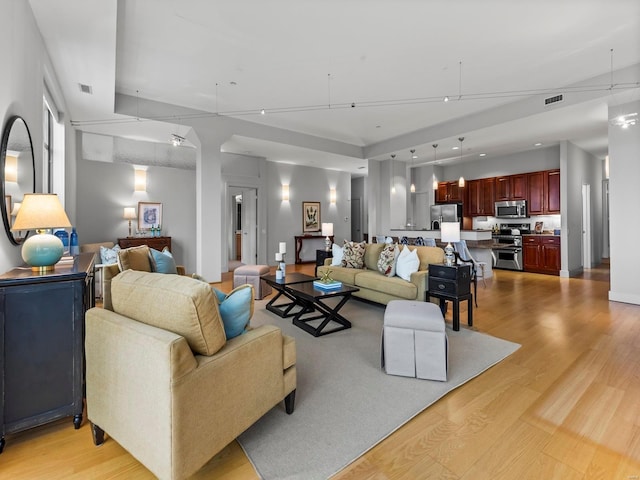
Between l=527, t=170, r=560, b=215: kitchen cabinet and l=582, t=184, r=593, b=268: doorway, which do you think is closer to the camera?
l=527, t=170, r=560, b=215: kitchen cabinet

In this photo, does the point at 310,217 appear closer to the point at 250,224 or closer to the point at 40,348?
the point at 250,224

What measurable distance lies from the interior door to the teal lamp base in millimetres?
6222

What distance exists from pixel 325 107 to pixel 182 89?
2.36 metres

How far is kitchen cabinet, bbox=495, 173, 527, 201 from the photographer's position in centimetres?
793

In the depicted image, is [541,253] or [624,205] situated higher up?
[624,205]

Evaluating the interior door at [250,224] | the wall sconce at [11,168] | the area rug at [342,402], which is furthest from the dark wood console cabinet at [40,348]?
the interior door at [250,224]

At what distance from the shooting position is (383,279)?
4207 mm

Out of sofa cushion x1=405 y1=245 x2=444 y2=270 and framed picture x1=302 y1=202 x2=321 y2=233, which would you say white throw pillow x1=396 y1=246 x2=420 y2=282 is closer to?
sofa cushion x1=405 y1=245 x2=444 y2=270

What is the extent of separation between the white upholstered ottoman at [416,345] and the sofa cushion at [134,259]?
95.6 inches

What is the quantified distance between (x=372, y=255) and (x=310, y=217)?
4.86m

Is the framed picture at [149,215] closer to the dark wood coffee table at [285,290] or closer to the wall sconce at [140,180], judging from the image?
Result: the wall sconce at [140,180]

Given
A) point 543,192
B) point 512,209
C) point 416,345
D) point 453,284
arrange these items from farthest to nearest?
1. point 512,209
2. point 543,192
3. point 453,284
4. point 416,345

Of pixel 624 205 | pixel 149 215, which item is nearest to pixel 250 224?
pixel 149 215

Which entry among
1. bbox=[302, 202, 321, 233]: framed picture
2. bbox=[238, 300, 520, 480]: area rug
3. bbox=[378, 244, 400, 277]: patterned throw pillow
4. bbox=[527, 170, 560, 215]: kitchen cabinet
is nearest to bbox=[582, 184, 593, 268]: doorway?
bbox=[527, 170, 560, 215]: kitchen cabinet
